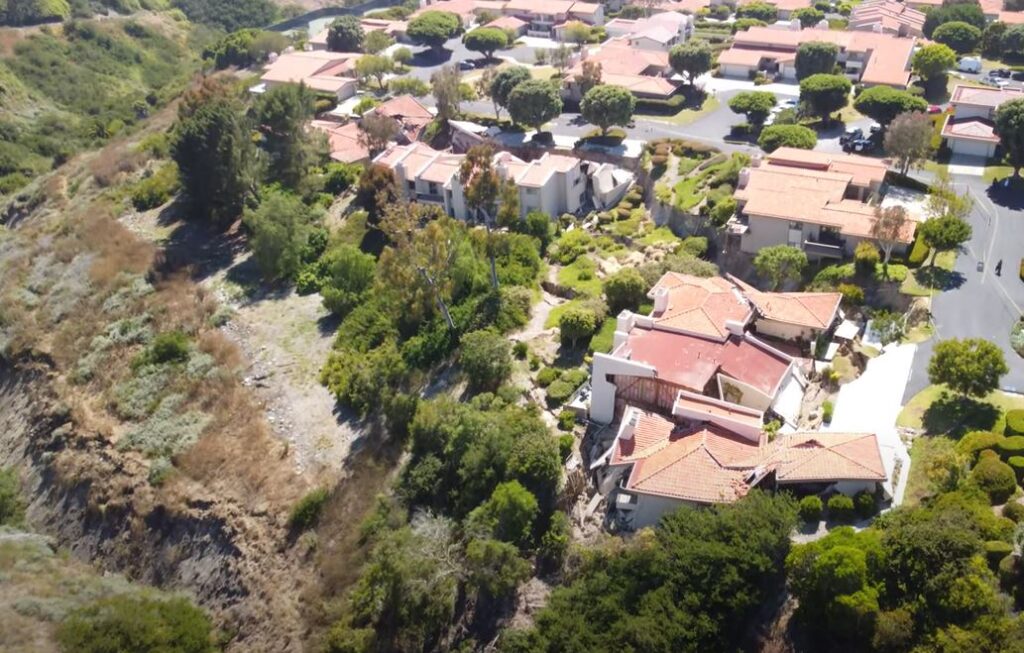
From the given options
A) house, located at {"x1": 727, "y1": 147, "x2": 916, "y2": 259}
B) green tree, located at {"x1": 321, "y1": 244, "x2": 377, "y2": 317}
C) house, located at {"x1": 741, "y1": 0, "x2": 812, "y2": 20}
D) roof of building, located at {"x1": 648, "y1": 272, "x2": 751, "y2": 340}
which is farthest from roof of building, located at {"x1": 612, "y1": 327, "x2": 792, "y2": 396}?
house, located at {"x1": 741, "y1": 0, "x2": 812, "y2": 20}

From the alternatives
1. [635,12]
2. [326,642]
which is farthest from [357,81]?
[326,642]

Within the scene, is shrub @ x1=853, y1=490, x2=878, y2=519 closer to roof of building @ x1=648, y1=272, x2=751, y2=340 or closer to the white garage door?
roof of building @ x1=648, y1=272, x2=751, y2=340

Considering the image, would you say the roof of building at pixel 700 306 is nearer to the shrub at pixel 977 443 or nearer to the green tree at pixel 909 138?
the shrub at pixel 977 443

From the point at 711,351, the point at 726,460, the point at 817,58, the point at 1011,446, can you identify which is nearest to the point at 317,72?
the point at 817,58

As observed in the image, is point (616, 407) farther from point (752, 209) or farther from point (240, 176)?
point (240, 176)

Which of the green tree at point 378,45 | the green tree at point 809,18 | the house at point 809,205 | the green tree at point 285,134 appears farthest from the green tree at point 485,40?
the house at point 809,205

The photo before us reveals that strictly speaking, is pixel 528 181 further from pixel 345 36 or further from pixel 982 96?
pixel 345 36
